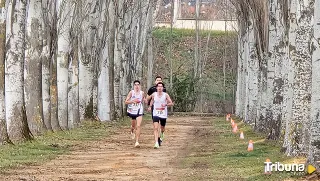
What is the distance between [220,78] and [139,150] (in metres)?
58.2

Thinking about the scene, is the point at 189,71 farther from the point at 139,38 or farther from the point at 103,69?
the point at 103,69

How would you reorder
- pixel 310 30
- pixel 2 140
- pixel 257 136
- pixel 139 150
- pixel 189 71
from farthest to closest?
1. pixel 189 71
2. pixel 257 136
3. pixel 139 150
4. pixel 2 140
5. pixel 310 30

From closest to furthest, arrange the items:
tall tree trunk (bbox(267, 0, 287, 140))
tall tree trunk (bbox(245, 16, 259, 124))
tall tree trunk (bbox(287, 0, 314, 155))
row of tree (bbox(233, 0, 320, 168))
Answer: row of tree (bbox(233, 0, 320, 168)), tall tree trunk (bbox(287, 0, 314, 155)), tall tree trunk (bbox(267, 0, 287, 140)), tall tree trunk (bbox(245, 16, 259, 124))

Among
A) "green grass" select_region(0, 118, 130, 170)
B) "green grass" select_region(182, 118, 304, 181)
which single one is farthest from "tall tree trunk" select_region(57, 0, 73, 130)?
"green grass" select_region(182, 118, 304, 181)

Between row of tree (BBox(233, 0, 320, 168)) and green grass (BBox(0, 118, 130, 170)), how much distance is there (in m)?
5.45

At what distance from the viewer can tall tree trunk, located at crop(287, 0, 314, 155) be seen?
17.4m

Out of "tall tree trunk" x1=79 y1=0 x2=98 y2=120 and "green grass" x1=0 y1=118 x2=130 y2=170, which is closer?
"green grass" x1=0 y1=118 x2=130 y2=170

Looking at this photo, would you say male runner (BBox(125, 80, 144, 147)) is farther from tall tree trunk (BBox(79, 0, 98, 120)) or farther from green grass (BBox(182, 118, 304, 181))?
tall tree trunk (BBox(79, 0, 98, 120))

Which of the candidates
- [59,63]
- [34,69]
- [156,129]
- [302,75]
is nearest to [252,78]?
[59,63]

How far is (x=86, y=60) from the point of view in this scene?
115 ft

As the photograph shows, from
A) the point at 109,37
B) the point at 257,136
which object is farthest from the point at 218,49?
the point at 257,136

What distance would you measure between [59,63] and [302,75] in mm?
14383

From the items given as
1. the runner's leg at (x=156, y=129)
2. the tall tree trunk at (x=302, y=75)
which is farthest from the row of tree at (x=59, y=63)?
the tall tree trunk at (x=302, y=75)

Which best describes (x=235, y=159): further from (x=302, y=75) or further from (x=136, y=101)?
(x=136, y=101)
